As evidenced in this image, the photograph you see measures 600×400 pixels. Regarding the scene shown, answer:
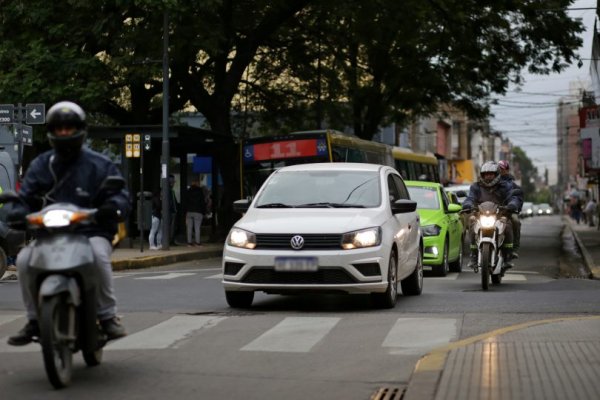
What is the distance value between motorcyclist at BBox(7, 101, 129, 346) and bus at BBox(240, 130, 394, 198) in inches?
783

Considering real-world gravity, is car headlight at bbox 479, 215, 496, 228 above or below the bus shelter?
below

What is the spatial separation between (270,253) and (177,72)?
20437mm

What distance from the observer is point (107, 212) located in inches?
Answer: 293

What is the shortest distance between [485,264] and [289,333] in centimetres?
551

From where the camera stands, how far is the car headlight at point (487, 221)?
15.1 meters

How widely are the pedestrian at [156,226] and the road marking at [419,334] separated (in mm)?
17490

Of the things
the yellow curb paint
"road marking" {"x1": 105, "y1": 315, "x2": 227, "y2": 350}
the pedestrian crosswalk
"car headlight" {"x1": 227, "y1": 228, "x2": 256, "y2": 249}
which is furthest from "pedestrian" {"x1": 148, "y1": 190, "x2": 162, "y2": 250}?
the yellow curb paint

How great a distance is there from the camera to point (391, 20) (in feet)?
103

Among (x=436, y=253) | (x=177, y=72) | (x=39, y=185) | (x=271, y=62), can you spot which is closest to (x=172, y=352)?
(x=39, y=185)

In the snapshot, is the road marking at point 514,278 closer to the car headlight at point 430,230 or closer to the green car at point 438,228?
the green car at point 438,228

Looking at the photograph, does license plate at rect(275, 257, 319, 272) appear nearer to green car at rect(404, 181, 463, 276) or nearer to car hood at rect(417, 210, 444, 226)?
green car at rect(404, 181, 463, 276)

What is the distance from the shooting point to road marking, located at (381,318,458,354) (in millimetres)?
8953

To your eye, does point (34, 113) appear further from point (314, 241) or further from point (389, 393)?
point (389, 393)

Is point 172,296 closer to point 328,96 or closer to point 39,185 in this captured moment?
point 39,185
